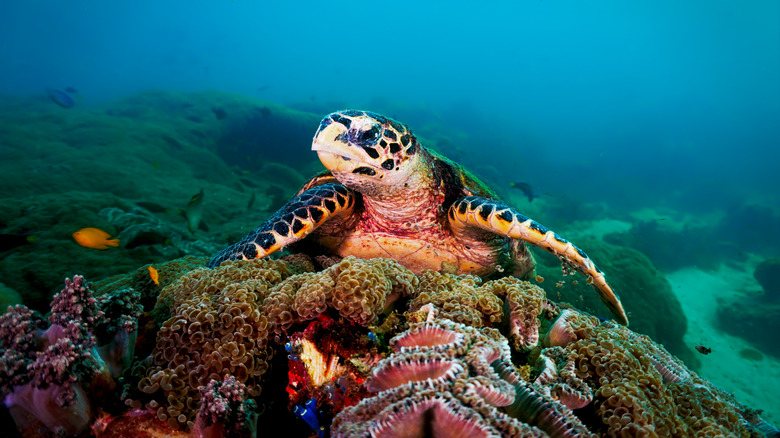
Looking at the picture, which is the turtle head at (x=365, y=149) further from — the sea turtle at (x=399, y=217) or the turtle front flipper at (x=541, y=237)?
the turtle front flipper at (x=541, y=237)

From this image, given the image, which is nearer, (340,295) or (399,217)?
(340,295)

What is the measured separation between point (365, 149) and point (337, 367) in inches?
60.2

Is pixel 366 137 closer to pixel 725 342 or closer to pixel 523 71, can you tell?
pixel 725 342

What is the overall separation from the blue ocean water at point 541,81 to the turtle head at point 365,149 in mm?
8486

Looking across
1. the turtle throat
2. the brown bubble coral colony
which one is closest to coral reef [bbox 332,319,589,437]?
the brown bubble coral colony

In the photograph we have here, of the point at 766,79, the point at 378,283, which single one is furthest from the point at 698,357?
the point at 766,79

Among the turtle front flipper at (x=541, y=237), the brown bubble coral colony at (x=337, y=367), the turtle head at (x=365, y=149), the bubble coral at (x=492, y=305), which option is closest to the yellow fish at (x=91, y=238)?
the brown bubble coral colony at (x=337, y=367)

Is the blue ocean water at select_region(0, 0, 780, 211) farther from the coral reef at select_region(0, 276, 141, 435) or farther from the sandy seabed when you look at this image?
the coral reef at select_region(0, 276, 141, 435)

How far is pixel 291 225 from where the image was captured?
2.86 m

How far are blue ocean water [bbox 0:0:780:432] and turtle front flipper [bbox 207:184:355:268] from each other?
299 inches

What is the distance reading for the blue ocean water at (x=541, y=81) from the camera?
27.6m

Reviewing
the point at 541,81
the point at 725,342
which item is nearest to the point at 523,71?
the point at 541,81

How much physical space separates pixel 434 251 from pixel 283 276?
5.62ft

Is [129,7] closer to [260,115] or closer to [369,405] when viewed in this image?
[260,115]
